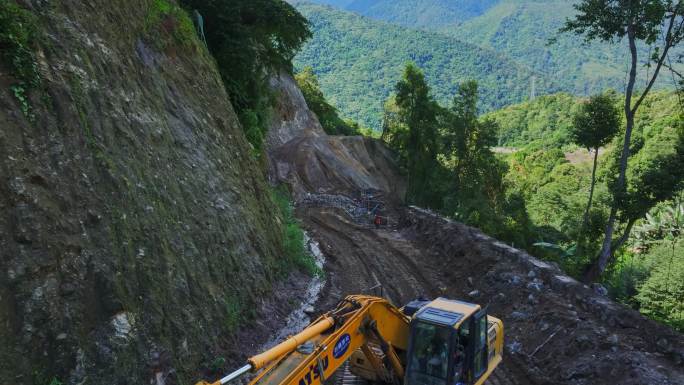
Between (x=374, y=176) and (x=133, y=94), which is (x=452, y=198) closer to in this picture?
(x=374, y=176)

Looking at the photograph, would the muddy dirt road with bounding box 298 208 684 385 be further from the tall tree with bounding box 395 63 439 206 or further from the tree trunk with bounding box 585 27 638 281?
the tall tree with bounding box 395 63 439 206

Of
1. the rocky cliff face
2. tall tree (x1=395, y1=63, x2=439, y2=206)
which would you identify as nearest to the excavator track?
the rocky cliff face

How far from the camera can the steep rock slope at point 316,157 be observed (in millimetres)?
40562

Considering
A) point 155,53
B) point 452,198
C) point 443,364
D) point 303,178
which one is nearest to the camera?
point 443,364

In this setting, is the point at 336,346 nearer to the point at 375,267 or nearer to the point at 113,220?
the point at 113,220

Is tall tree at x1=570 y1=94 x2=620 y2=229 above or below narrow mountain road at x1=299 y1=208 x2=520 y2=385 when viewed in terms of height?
above

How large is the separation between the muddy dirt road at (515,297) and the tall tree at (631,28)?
20.6 ft

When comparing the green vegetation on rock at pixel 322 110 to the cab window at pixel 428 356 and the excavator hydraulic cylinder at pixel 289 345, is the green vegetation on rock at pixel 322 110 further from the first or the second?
Result: the excavator hydraulic cylinder at pixel 289 345

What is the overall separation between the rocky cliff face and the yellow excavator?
236 centimetres

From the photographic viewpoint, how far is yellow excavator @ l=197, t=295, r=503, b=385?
239 inches

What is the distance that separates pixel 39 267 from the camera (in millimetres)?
6582

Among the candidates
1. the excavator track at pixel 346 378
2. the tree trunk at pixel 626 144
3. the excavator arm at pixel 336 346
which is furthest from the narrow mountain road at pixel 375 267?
the tree trunk at pixel 626 144

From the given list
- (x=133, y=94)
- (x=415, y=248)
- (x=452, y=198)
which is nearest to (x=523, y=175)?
(x=452, y=198)

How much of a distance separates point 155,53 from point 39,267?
767 cm
